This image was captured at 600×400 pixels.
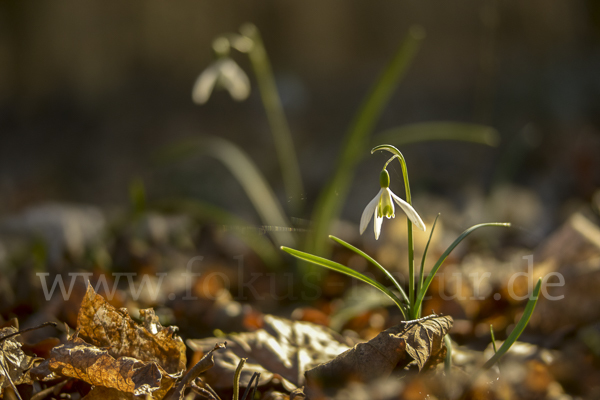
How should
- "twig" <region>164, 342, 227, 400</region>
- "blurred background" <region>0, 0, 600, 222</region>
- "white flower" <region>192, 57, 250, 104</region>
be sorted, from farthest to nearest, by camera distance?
"blurred background" <region>0, 0, 600, 222</region>
"white flower" <region>192, 57, 250, 104</region>
"twig" <region>164, 342, 227, 400</region>

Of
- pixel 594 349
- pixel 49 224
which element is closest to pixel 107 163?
pixel 49 224

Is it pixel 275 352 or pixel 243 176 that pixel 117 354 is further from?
pixel 243 176

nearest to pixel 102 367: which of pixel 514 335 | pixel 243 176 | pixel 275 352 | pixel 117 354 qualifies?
pixel 117 354

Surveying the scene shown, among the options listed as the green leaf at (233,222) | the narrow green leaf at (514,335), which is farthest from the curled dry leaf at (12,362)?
the green leaf at (233,222)

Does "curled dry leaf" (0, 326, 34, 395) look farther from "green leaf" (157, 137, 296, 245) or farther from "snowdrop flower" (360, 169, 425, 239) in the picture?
"green leaf" (157, 137, 296, 245)

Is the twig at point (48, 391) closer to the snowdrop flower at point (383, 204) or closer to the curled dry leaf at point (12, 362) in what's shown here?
the curled dry leaf at point (12, 362)

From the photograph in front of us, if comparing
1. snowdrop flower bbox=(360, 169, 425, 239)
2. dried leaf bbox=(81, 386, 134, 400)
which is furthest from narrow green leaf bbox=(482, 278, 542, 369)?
dried leaf bbox=(81, 386, 134, 400)
